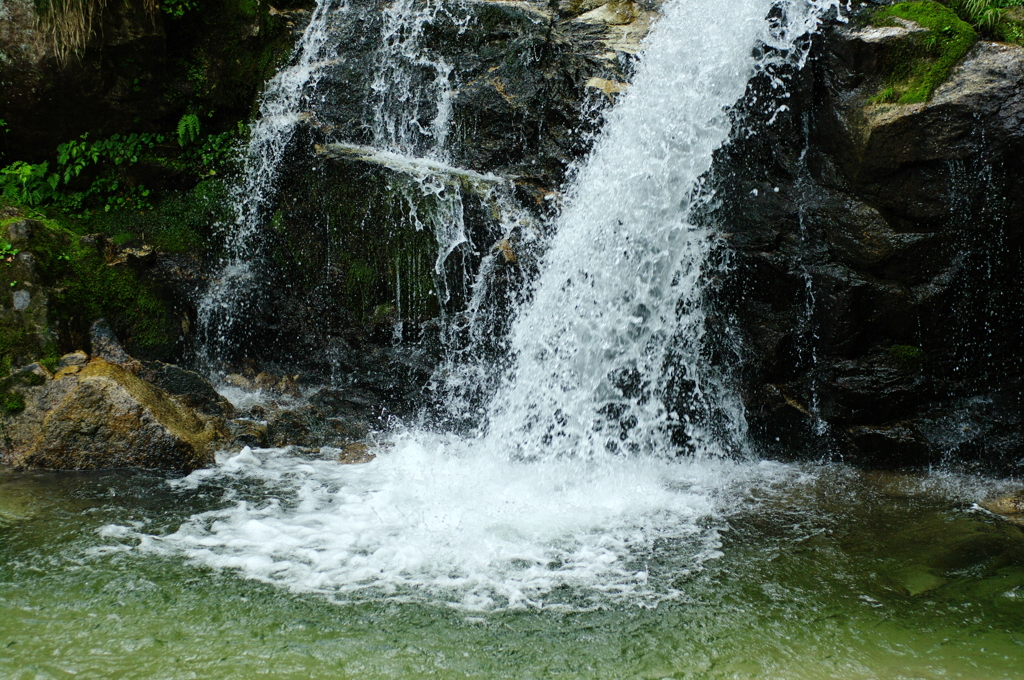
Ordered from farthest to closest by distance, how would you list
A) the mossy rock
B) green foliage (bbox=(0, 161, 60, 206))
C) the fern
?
the fern, green foliage (bbox=(0, 161, 60, 206)), the mossy rock

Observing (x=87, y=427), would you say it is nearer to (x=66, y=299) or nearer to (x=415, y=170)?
(x=66, y=299)

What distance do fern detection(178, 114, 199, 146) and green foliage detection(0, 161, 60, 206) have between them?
1.32m

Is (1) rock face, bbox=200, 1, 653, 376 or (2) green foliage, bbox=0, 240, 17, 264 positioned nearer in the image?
(2) green foliage, bbox=0, 240, 17, 264

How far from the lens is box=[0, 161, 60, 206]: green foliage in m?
7.23

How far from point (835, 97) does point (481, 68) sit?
12.0 ft

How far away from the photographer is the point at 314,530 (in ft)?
14.5

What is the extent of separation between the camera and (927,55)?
→ 18.0 ft

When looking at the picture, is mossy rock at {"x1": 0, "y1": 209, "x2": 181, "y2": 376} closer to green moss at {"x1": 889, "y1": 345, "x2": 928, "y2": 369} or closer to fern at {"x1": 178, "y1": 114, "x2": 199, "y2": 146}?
fern at {"x1": 178, "y1": 114, "x2": 199, "y2": 146}

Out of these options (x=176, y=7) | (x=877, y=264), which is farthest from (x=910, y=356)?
(x=176, y=7)

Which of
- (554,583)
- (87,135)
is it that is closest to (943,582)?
(554,583)

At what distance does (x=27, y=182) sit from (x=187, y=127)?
173cm

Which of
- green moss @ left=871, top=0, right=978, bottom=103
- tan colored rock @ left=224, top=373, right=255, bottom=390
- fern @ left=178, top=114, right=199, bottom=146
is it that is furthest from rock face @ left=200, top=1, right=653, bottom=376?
green moss @ left=871, top=0, right=978, bottom=103

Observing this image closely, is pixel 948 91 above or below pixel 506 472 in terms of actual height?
above

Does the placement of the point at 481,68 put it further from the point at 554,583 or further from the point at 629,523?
the point at 554,583
